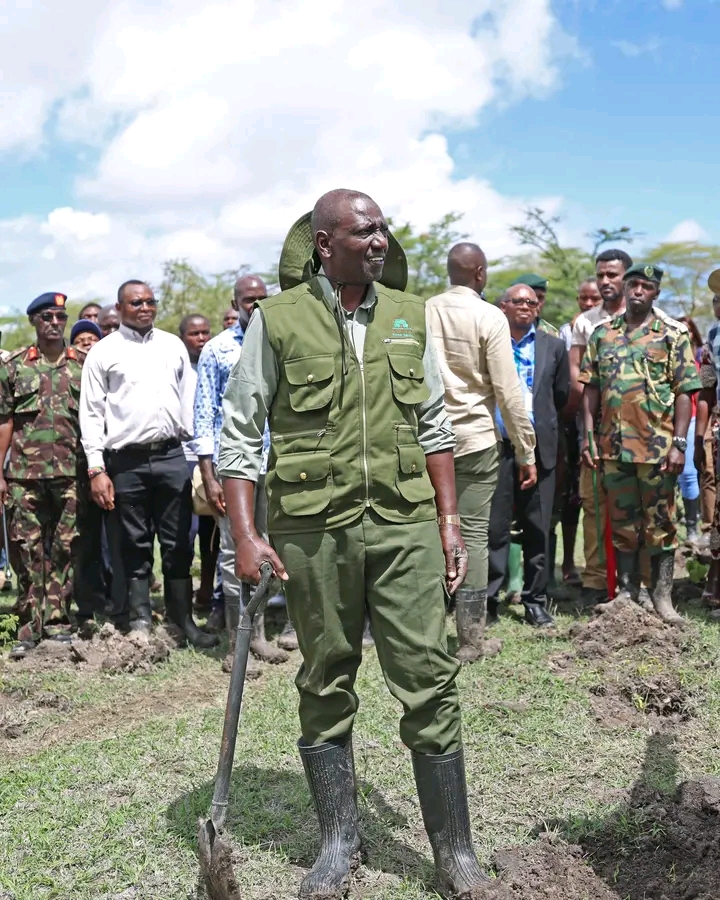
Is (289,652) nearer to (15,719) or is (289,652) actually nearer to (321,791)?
(15,719)

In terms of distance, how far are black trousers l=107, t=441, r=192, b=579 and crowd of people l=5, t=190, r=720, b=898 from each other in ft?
0.05

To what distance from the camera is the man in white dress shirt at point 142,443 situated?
6.37 meters

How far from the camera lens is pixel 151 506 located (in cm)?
662

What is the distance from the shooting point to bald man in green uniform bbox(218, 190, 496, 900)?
327 cm

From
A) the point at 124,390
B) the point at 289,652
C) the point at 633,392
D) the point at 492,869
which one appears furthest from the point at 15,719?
the point at 633,392

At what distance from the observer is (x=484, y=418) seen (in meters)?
6.03

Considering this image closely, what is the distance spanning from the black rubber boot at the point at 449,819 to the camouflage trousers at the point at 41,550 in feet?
13.0

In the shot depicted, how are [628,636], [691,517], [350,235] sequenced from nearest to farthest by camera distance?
[350,235] < [628,636] < [691,517]

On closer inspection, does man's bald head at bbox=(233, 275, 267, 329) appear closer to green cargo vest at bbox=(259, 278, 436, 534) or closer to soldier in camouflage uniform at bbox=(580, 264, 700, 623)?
soldier in camouflage uniform at bbox=(580, 264, 700, 623)

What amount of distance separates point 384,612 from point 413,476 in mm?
468

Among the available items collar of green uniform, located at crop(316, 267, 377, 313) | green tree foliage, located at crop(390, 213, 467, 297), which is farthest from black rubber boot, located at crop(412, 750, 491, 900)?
green tree foliage, located at crop(390, 213, 467, 297)

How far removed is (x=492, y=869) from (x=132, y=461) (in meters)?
3.82

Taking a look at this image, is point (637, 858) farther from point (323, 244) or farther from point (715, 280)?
point (715, 280)

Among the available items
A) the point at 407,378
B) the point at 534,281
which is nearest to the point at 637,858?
the point at 407,378
